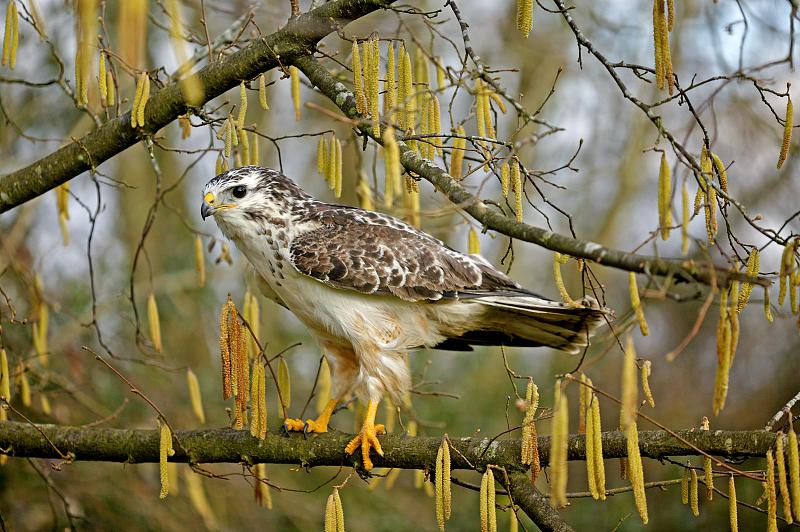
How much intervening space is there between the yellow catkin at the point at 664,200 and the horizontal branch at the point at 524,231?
85 millimetres

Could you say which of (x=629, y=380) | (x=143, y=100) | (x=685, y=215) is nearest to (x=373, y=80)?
(x=143, y=100)

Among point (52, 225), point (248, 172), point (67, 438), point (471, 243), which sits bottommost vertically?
point (67, 438)

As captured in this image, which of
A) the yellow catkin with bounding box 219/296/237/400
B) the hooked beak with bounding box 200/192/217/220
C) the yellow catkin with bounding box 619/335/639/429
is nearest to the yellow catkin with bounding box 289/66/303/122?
the hooked beak with bounding box 200/192/217/220

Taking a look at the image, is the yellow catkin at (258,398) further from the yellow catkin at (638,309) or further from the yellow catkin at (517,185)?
the yellow catkin at (638,309)

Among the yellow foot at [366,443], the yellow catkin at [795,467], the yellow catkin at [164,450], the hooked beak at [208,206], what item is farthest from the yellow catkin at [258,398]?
the yellow catkin at [795,467]

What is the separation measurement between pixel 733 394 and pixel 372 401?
576 cm

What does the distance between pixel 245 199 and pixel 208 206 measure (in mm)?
194

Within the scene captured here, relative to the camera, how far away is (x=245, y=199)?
4445mm

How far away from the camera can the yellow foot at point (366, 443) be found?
3.91 metres

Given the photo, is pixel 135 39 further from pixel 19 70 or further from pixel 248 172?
pixel 19 70

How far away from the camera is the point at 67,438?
3.93 m

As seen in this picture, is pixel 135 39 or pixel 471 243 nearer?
pixel 135 39

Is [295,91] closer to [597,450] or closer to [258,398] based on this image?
[258,398]

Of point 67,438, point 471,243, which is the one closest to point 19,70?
point 67,438
